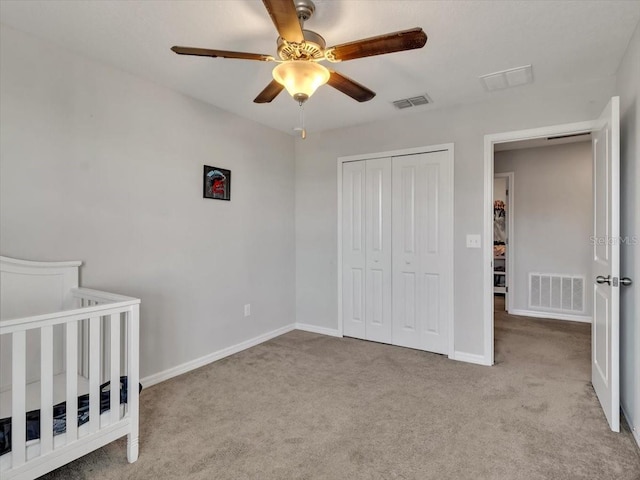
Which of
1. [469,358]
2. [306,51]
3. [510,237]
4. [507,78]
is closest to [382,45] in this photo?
[306,51]

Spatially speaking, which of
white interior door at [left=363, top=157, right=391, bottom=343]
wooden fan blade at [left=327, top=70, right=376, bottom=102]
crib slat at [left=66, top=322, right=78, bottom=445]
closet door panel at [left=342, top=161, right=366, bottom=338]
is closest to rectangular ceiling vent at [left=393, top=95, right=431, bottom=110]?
white interior door at [left=363, top=157, right=391, bottom=343]

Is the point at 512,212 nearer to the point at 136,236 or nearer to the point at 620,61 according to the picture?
the point at 620,61

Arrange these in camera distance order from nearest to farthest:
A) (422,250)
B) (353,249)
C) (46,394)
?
(46,394) → (422,250) → (353,249)

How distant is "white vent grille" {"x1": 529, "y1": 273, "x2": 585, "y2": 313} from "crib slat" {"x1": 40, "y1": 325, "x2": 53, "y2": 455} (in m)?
5.26

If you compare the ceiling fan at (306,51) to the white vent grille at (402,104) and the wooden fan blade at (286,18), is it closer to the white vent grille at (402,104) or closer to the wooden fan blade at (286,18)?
the wooden fan blade at (286,18)

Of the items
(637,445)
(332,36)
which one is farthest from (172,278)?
→ (637,445)

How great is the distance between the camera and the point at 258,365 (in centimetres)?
312

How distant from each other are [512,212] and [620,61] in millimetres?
2898

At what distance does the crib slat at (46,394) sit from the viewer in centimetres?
154

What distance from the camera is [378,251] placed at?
371 centimetres

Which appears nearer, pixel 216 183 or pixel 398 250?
pixel 216 183

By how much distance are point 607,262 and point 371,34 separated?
1.96 meters

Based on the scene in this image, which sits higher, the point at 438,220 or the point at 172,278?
the point at 438,220

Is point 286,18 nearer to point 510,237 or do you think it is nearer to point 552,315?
point 510,237
